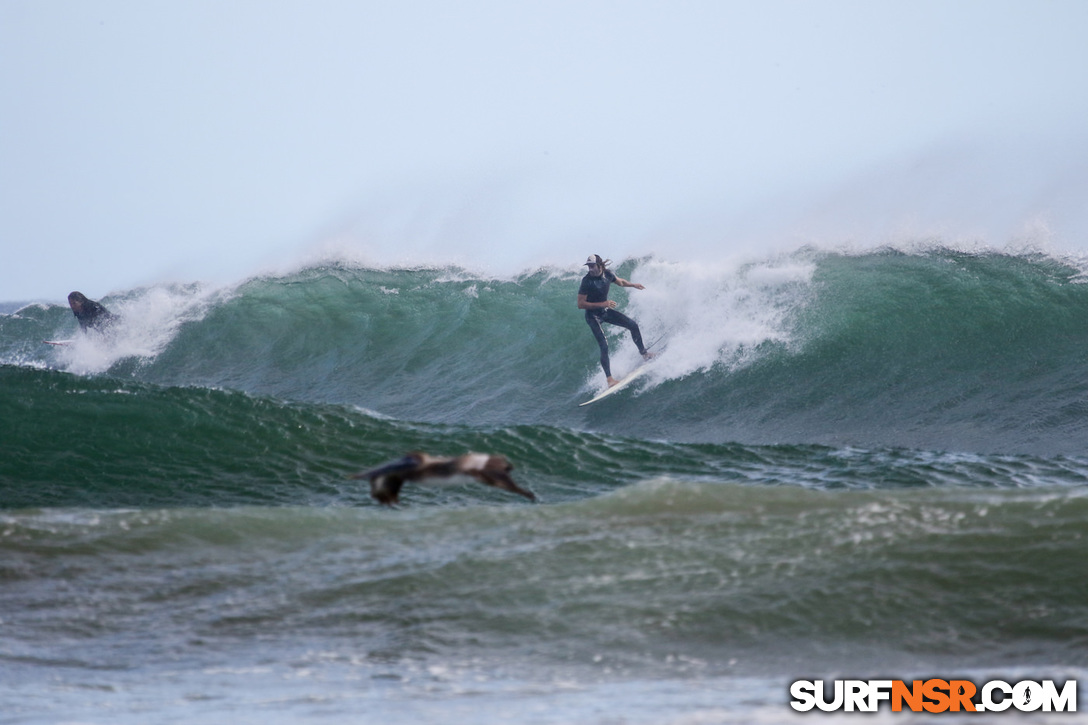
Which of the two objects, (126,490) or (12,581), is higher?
(126,490)

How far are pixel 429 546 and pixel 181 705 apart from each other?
214 centimetres

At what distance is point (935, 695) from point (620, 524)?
2586 mm

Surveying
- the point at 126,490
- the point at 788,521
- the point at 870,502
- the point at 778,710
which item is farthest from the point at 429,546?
the point at 126,490

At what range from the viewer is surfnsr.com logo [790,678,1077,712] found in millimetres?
3264

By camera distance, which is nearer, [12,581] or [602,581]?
[602,581]

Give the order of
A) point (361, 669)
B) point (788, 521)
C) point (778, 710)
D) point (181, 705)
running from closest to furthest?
point (778, 710)
point (181, 705)
point (361, 669)
point (788, 521)

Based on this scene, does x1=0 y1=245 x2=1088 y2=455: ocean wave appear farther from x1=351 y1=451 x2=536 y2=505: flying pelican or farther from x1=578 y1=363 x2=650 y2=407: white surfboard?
x1=351 y1=451 x2=536 y2=505: flying pelican

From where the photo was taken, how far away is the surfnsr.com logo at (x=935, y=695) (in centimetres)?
326


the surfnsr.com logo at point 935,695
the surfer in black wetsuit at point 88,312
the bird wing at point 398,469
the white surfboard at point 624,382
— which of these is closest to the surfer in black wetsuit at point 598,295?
the white surfboard at point 624,382

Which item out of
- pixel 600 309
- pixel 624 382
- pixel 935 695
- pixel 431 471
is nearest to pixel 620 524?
pixel 935 695

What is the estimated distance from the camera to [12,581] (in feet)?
19.3

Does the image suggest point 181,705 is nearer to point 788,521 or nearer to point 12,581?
point 12,581

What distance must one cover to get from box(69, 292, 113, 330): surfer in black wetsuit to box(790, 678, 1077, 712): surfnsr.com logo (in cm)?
1482

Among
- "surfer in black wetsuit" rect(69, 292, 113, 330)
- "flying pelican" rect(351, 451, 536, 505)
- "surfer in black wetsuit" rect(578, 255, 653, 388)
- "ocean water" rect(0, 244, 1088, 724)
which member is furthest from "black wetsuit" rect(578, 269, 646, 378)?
"surfer in black wetsuit" rect(69, 292, 113, 330)
